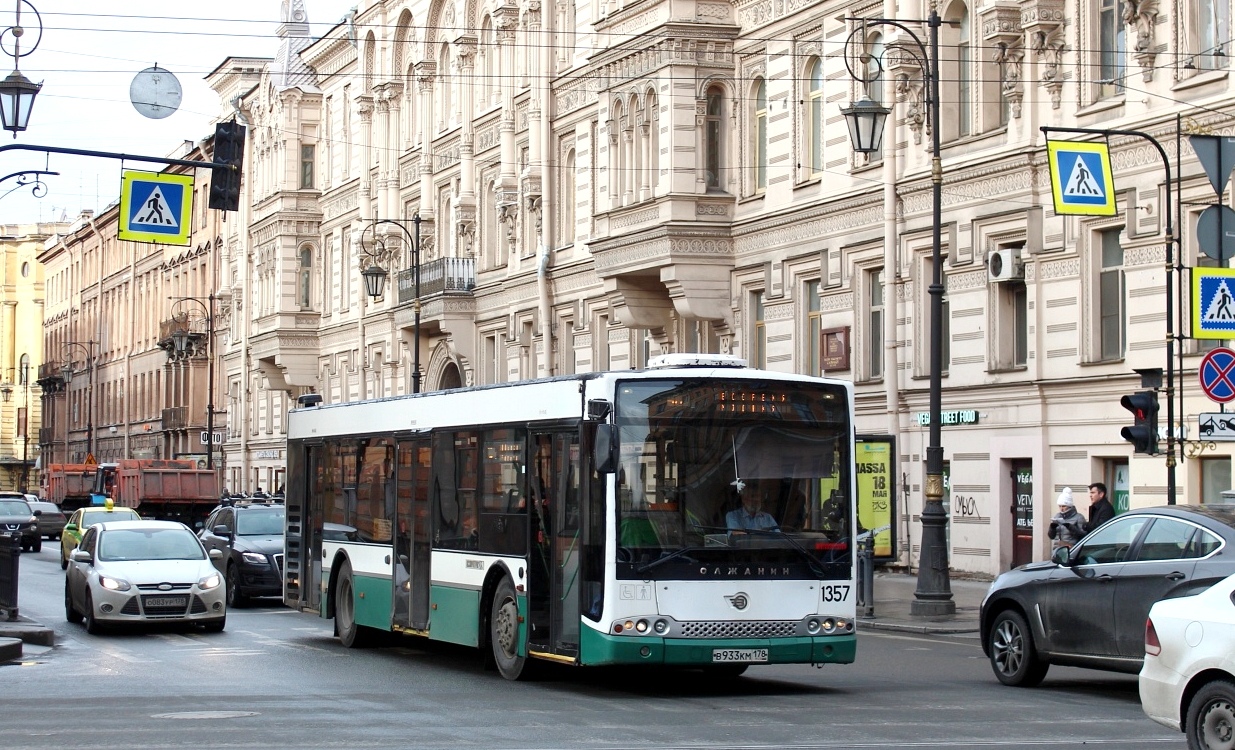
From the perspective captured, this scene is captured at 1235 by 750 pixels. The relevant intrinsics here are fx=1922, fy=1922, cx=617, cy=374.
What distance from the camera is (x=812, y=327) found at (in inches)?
1500

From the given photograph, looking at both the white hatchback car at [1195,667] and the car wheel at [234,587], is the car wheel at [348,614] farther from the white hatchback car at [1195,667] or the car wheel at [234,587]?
the white hatchback car at [1195,667]

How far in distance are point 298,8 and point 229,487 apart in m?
20.0

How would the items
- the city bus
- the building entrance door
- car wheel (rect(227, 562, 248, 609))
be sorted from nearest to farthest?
the city bus < car wheel (rect(227, 562, 248, 609)) < the building entrance door

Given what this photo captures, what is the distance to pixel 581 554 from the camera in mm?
16500

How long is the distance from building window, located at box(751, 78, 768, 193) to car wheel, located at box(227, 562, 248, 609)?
1388 centimetres

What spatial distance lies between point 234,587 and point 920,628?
1216 cm

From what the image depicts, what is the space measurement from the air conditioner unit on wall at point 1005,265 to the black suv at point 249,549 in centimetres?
1260

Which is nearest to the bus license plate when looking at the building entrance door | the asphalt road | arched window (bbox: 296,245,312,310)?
the asphalt road

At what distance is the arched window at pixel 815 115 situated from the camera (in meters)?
37.3

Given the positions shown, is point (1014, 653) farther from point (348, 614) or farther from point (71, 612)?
point (71, 612)

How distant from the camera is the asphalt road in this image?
13.4 m

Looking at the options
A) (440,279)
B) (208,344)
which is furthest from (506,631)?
(208,344)

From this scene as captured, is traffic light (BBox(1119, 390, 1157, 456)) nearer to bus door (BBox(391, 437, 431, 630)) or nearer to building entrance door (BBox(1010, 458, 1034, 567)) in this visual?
bus door (BBox(391, 437, 431, 630))

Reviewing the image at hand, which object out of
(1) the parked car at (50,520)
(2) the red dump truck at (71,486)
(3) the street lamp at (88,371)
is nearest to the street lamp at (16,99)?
(1) the parked car at (50,520)
